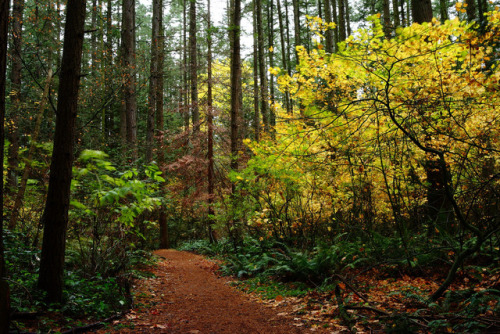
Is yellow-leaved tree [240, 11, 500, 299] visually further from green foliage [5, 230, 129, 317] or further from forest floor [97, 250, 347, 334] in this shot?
green foliage [5, 230, 129, 317]

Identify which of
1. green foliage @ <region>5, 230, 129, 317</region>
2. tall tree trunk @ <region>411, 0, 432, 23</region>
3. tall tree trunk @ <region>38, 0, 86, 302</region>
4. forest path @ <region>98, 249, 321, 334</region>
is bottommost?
forest path @ <region>98, 249, 321, 334</region>

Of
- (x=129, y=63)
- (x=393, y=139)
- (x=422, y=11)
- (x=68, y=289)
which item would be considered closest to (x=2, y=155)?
(x=68, y=289)

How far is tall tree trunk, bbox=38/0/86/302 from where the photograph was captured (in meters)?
4.10

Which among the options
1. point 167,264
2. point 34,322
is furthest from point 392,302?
point 167,264

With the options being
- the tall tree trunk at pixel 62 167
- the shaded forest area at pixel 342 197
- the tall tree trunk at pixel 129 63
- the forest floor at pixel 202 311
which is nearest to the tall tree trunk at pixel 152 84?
the tall tree trunk at pixel 129 63

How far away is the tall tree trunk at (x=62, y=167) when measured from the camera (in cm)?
410

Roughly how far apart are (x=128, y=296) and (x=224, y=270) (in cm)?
403

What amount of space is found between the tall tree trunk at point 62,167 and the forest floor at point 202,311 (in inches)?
42.7

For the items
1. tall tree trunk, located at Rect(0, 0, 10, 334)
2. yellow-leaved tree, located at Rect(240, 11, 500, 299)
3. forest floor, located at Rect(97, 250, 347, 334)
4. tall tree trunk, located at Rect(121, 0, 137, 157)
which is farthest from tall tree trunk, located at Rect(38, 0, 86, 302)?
tall tree trunk, located at Rect(121, 0, 137, 157)

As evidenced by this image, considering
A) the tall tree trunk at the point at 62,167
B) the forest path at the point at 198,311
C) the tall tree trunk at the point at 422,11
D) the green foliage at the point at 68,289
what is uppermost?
the tall tree trunk at the point at 422,11

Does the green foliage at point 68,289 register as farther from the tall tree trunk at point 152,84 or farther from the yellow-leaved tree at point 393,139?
the tall tree trunk at point 152,84

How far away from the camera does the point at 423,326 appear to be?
2.95m

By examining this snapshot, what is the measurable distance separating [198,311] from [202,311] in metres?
0.06

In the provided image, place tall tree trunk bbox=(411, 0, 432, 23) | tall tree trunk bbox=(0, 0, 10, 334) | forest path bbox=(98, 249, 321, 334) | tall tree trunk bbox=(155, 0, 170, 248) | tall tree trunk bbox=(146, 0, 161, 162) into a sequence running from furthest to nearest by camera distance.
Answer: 1. tall tree trunk bbox=(155, 0, 170, 248)
2. tall tree trunk bbox=(146, 0, 161, 162)
3. tall tree trunk bbox=(411, 0, 432, 23)
4. forest path bbox=(98, 249, 321, 334)
5. tall tree trunk bbox=(0, 0, 10, 334)
